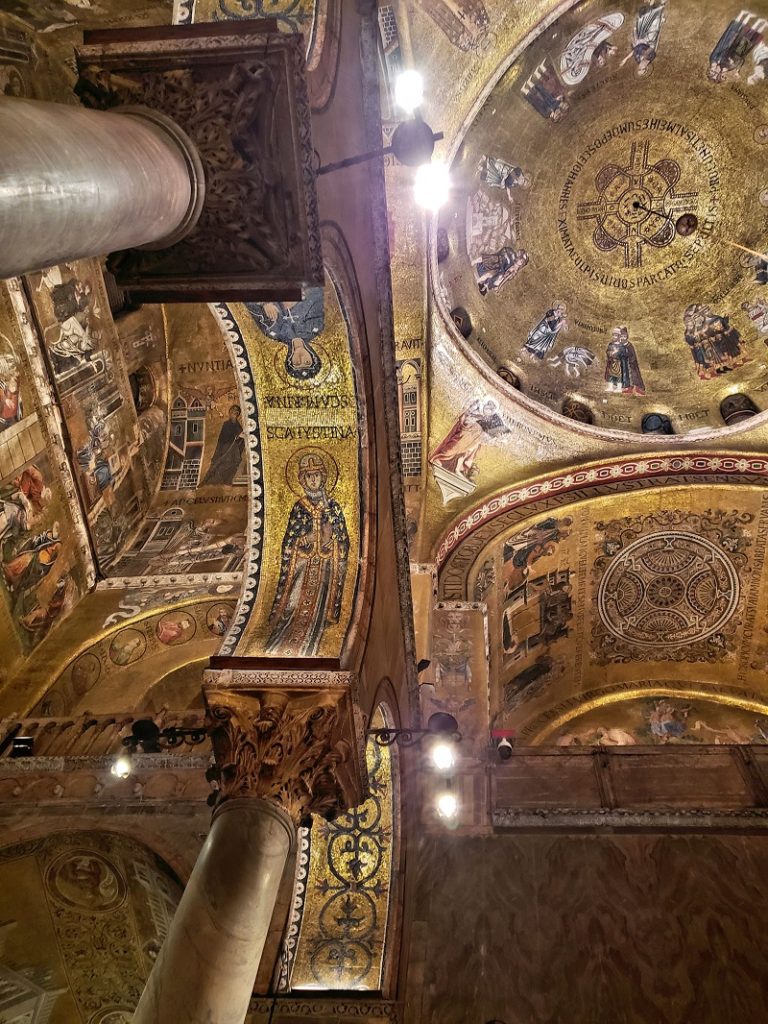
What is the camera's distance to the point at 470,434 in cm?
1051

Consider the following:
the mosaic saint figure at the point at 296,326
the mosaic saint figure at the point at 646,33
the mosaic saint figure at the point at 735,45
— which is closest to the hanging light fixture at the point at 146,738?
the mosaic saint figure at the point at 296,326

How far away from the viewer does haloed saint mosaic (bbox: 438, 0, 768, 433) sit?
9938mm

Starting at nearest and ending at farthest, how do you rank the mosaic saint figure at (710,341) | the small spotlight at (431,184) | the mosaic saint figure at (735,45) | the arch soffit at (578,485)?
the small spotlight at (431,184) < the mosaic saint figure at (735,45) < the arch soffit at (578,485) < the mosaic saint figure at (710,341)

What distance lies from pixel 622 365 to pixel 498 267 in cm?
281

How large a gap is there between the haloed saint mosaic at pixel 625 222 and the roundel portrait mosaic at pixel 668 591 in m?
2.11

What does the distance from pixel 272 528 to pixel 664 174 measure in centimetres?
1019

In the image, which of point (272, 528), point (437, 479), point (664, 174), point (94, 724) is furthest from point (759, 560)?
point (94, 724)

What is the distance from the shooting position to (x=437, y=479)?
1035 cm

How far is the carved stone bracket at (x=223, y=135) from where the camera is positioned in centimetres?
316

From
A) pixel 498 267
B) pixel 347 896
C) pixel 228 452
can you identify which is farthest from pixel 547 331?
pixel 347 896

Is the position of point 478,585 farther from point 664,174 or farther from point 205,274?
point 664,174

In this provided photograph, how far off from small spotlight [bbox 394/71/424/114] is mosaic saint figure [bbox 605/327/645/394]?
5342 mm

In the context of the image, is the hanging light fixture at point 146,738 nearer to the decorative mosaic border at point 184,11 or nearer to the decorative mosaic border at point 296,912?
the decorative mosaic border at point 296,912

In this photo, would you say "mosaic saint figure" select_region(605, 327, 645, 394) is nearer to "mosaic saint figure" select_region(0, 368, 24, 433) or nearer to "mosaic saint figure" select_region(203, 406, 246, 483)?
"mosaic saint figure" select_region(203, 406, 246, 483)
